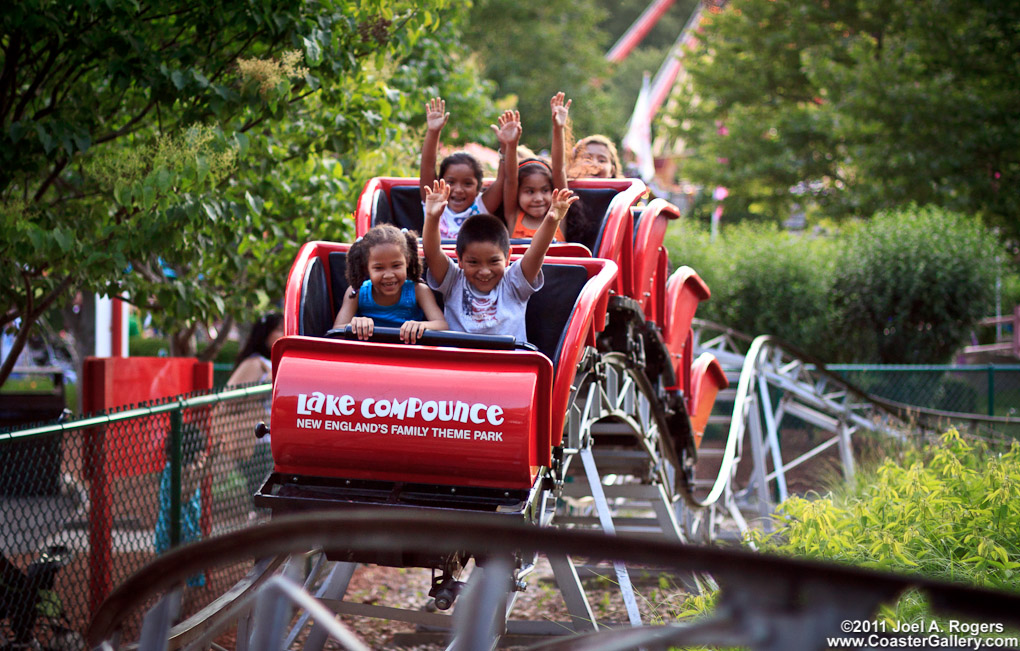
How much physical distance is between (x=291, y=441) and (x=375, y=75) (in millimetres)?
4046

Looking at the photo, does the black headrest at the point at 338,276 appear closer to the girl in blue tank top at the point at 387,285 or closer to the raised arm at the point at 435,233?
the girl in blue tank top at the point at 387,285

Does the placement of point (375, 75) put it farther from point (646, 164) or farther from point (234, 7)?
point (646, 164)

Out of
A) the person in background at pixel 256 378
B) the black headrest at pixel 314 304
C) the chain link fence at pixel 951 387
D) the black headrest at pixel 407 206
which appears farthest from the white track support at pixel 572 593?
the chain link fence at pixel 951 387

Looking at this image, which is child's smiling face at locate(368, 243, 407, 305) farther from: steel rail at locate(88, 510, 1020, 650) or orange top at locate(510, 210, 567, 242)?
steel rail at locate(88, 510, 1020, 650)

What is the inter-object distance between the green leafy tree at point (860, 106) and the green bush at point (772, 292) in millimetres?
2720

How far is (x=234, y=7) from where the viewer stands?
16.3 ft

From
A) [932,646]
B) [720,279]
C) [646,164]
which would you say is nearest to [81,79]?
[932,646]

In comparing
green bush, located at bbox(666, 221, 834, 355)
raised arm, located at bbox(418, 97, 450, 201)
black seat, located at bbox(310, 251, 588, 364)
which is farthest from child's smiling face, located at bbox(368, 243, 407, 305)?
green bush, located at bbox(666, 221, 834, 355)

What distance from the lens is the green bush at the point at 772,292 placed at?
15.3m

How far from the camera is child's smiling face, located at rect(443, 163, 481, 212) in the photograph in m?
5.46

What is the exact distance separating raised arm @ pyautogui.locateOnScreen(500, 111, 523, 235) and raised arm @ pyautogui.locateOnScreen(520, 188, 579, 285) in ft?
3.54

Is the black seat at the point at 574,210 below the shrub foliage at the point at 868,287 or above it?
above

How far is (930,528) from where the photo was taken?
4238 millimetres

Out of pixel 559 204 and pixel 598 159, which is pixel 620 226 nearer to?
pixel 559 204
